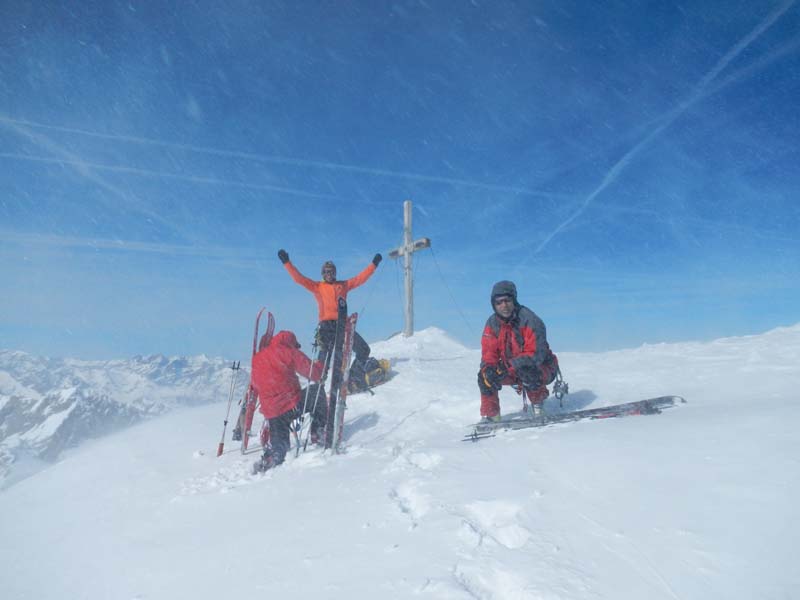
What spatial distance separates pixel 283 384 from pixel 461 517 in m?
3.90

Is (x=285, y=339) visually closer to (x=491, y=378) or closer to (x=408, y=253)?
(x=491, y=378)

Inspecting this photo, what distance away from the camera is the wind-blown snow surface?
2480 millimetres

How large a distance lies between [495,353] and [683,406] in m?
2.61

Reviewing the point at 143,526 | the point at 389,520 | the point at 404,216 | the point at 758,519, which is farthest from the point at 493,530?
the point at 404,216

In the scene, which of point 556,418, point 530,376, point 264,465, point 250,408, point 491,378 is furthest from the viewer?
point 250,408

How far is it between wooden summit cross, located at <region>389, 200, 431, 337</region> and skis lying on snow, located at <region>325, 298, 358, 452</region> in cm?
834

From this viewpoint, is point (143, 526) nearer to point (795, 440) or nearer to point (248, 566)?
point (248, 566)

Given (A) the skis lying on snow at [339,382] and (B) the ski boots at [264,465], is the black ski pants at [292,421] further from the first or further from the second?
(A) the skis lying on snow at [339,382]

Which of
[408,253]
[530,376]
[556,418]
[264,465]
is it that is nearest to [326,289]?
[264,465]

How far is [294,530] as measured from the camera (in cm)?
362

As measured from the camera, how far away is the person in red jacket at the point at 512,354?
6426 mm

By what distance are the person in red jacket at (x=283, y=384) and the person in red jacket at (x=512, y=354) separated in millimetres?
2568

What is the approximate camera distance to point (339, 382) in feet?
22.0

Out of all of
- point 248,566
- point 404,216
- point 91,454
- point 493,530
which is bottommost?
point 248,566
